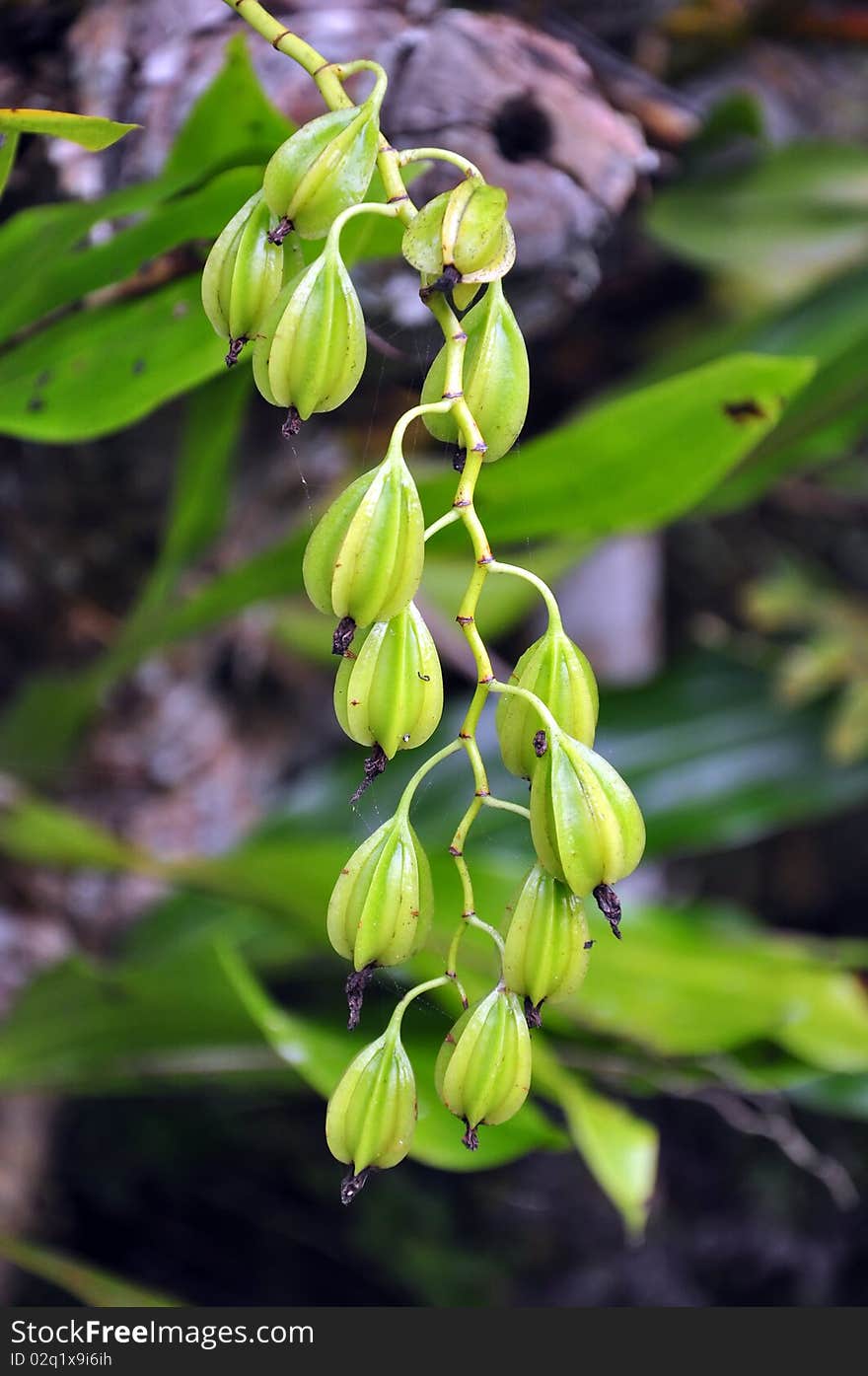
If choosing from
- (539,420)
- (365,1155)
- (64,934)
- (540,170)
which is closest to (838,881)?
(539,420)

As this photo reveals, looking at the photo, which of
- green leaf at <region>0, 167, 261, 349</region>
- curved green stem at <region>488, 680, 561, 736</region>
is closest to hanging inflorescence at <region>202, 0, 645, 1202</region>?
curved green stem at <region>488, 680, 561, 736</region>

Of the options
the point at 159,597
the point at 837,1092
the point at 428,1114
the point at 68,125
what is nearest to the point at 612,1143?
the point at 428,1114

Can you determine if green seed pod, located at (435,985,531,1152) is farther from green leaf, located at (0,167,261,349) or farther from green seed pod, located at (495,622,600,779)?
green leaf, located at (0,167,261,349)

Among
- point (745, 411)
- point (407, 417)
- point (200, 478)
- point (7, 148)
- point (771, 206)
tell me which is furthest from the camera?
point (771, 206)

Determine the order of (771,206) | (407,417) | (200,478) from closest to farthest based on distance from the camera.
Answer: (407,417) → (200,478) → (771,206)

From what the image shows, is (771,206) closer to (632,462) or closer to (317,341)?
(632,462)

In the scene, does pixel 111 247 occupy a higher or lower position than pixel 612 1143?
higher

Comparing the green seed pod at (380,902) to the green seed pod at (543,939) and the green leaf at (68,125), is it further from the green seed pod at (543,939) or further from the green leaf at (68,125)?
the green leaf at (68,125)
